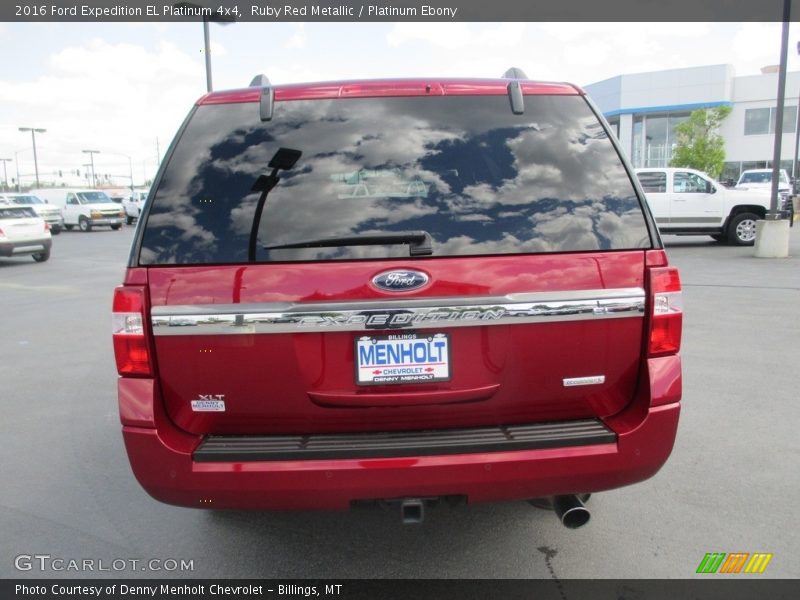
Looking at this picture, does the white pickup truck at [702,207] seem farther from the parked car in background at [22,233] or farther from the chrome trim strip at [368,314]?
the parked car in background at [22,233]

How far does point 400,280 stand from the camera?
2.38 meters

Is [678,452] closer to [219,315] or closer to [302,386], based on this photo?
[302,386]

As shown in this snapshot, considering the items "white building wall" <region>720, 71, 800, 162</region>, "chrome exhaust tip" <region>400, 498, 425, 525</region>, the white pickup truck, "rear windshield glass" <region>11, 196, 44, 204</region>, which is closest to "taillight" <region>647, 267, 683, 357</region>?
"chrome exhaust tip" <region>400, 498, 425, 525</region>

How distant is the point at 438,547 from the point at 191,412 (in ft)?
4.68

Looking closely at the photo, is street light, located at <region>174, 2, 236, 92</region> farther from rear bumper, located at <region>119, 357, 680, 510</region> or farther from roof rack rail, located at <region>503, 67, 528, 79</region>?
rear bumper, located at <region>119, 357, 680, 510</region>

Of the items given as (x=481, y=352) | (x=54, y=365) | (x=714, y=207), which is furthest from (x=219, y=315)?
(x=714, y=207)

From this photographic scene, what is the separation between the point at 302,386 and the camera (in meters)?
2.44

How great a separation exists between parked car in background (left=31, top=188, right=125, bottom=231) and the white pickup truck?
27.8 metres

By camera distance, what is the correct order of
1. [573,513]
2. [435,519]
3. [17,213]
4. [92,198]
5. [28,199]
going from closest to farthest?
1. [573,513]
2. [435,519]
3. [17,213]
4. [92,198]
5. [28,199]

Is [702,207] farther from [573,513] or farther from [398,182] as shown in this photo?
[398,182]

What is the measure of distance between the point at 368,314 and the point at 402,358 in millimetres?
217

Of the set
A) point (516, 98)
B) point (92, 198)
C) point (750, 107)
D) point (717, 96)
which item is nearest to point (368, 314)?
point (516, 98)

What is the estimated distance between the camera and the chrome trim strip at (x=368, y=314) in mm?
2369

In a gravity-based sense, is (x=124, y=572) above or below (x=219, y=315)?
below
